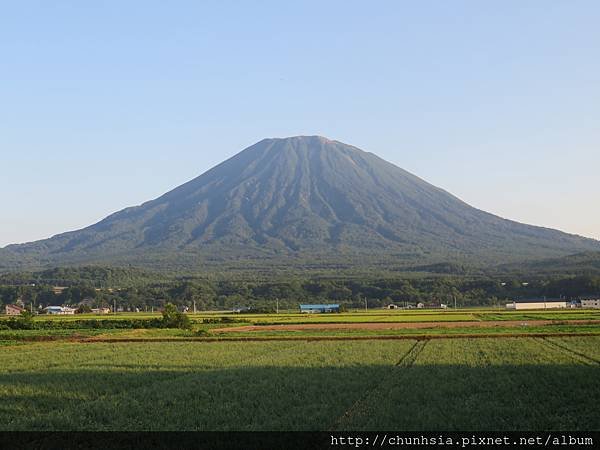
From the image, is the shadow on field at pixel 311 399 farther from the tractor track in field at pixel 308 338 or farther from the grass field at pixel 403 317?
the grass field at pixel 403 317

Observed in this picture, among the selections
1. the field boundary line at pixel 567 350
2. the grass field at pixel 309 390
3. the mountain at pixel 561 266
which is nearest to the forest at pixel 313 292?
the mountain at pixel 561 266

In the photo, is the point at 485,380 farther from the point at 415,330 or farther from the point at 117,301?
the point at 117,301

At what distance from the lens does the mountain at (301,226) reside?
130 metres

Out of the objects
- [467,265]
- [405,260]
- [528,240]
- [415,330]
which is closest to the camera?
[415,330]

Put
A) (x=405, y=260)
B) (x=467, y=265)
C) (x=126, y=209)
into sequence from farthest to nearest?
1. (x=126, y=209)
2. (x=405, y=260)
3. (x=467, y=265)

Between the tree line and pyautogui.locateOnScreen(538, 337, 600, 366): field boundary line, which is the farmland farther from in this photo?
the tree line

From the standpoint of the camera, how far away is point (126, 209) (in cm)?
17675

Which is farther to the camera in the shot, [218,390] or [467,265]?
[467,265]

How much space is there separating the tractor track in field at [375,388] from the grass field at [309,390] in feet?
0.07

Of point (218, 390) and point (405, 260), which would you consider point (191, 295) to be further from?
point (218, 390)

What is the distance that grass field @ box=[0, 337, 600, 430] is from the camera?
9977mm
